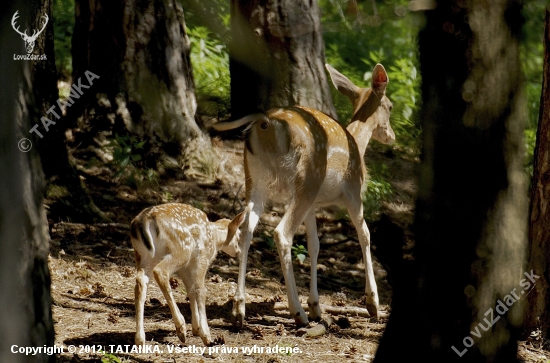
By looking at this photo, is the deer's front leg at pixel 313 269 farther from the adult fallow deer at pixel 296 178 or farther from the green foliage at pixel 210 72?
the green foliage at pixel 210 72

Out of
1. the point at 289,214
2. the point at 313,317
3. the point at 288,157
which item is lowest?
the point at 313,317

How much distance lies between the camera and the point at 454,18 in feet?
13.3

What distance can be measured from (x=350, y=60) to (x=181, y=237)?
862cm

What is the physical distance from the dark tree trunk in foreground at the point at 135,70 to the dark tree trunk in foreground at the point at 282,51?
2.78 feet

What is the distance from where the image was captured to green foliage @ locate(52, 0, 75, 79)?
467 inches

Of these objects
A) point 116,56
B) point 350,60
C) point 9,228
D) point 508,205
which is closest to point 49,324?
point 9,228

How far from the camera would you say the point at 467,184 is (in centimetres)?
412

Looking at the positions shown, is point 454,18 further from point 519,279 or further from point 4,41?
point 4,41

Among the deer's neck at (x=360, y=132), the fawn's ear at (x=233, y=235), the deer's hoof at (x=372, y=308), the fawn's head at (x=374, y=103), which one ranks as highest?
the fawn's head at (x=374, y=103)

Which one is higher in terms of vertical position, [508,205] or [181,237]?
[508,205]

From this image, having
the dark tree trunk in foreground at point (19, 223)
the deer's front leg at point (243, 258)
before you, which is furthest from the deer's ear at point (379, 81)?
the dark tree trunk in foreground at point (19, 223)

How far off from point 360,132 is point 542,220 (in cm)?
197

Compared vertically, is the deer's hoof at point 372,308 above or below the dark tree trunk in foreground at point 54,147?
below

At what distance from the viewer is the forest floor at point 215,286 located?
232 inches
